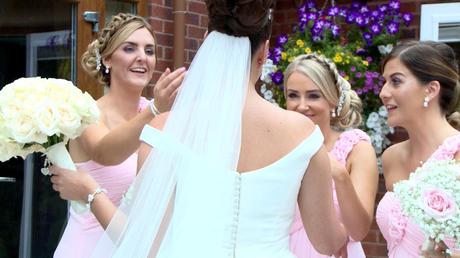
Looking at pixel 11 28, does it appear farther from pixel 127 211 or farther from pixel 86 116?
pixel 127 211

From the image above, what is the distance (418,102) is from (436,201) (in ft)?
3.13

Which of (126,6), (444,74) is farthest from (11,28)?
(444,74)

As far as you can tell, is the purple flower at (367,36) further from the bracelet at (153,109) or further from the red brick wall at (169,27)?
the bracelet at (153,109)

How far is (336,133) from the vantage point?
171 inches

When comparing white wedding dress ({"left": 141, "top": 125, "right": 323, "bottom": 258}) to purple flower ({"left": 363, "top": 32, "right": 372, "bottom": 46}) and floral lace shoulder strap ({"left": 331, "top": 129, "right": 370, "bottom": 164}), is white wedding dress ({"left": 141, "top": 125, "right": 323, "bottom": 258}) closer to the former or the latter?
floral lace shoulder strap ({"left": 331, "top": 129, "right": 370, "bottom": 164})

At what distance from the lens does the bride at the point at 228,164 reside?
2.58m

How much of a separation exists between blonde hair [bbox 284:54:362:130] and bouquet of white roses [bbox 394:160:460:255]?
109 centimetres

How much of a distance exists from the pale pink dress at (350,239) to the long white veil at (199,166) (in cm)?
139

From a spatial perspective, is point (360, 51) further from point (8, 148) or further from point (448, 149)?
point (8, 148)

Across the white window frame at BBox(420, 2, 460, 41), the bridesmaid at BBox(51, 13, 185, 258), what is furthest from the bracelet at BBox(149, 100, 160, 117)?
the white window frame at BBox(420, 2, 460, 41)

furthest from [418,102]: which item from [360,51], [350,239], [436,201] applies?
[360,51]

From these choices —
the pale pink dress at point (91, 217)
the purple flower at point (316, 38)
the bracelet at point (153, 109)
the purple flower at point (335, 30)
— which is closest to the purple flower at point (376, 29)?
the purple flower at point (335, 30)

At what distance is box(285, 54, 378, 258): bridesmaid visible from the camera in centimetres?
390

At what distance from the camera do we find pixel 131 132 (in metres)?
3.56
